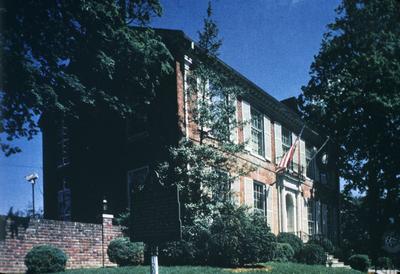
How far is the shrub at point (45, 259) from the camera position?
36.4 feet

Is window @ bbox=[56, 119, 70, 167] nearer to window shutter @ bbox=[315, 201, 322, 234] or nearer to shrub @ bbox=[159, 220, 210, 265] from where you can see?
shrub @ bbox=[159, 220, 210, 265]

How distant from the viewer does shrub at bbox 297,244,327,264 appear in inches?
747

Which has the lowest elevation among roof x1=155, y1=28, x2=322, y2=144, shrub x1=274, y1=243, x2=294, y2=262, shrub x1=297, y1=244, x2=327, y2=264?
shrub x1=297, y1=244, x2=327, y2=264

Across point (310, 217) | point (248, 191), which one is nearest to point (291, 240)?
point (248, 191)

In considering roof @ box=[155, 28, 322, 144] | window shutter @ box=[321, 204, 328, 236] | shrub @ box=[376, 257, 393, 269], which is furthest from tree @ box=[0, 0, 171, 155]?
shrub @ box=[376, 257, 393, 269]

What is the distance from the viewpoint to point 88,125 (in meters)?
19.7

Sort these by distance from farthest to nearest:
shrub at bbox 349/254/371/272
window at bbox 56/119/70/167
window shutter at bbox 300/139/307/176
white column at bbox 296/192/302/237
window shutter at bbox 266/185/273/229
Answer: window shutter at bbox 300/139/307/176
white column at bbox 296/192/302/237
shrub at bbox 349/254/371/272
window at bbox 56/119/70/167
window shutter at bbox 266/185/273/229

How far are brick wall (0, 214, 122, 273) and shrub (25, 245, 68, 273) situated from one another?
36 cm

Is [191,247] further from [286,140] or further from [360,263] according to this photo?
[360,263]

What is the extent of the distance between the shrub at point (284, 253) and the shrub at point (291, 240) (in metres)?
1.34

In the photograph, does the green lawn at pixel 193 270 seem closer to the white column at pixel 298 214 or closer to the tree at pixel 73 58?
the tree at pixel 73 58

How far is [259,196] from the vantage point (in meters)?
20.1

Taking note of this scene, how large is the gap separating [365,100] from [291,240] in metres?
9.55

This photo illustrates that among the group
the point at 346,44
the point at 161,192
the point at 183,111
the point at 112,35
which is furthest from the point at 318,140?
the point at 161,192
